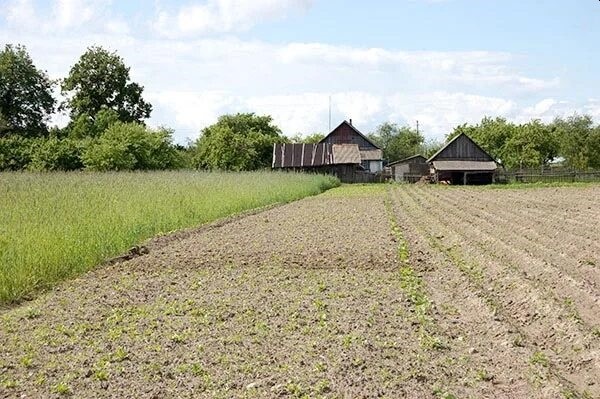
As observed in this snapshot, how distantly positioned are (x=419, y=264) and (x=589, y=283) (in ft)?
11.4

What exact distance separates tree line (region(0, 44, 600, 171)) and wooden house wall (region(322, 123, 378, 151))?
615cm

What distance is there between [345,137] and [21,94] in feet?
115

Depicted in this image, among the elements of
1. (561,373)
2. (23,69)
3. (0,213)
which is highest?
(23,69)

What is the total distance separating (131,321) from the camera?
25.9 feet

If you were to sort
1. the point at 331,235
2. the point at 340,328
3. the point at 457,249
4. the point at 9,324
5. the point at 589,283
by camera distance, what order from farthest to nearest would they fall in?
1. the point at 331,235
2. the point at 457,249
3. the point at 589,283
4. the point at 9,324
5. the point at 340,328

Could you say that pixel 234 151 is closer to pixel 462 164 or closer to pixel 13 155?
pixel 462 164

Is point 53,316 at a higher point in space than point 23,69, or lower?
lower

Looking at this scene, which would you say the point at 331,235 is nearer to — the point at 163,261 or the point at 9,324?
the point at 163,261

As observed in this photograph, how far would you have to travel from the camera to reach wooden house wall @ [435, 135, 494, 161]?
209 ft

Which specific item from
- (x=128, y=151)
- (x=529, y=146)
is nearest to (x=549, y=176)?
(x=529, y=146)

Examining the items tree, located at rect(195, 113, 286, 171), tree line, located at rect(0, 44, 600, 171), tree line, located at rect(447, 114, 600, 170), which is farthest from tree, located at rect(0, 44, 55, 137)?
tree line, located at rect(447, 114, 600, 170)

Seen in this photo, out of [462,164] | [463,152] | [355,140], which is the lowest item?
[462,164]

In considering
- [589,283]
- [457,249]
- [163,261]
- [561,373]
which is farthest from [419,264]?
[561,373]

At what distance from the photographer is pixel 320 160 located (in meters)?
67.2
